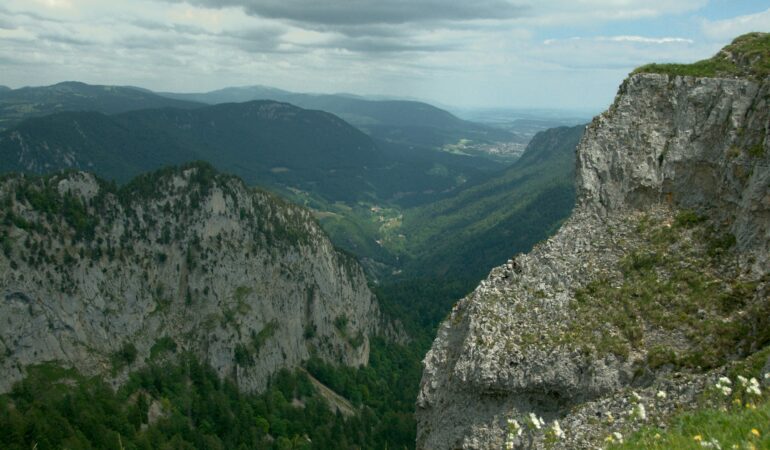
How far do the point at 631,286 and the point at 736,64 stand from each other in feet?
46.7

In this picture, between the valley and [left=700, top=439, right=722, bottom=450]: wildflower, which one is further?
the valley

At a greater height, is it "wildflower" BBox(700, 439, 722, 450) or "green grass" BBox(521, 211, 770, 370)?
"wildflower" BBox(700, 439, 722, 450)

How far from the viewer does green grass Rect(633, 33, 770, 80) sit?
99.0ft

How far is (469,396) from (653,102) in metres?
19.6

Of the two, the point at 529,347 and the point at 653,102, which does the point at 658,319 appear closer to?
the point at 529,347

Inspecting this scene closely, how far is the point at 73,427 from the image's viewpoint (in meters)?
80.9

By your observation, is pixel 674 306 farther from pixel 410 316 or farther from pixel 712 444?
pixel 410 316

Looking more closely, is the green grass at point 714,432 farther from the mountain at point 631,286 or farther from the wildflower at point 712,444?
the mountain at point 631,286

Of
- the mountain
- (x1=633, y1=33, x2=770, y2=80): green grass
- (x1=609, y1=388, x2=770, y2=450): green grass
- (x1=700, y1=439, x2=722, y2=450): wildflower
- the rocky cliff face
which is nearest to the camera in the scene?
(x1=700, y1=439, x2=722, y2=450): wildflower

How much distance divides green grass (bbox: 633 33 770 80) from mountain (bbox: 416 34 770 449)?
0.54ft

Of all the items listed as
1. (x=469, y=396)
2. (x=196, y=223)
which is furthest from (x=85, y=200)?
(x=469, y=396)

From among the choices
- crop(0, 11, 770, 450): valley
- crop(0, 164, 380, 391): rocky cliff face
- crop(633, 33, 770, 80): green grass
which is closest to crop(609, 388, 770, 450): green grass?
crop(0, 11, 770, 450): valley

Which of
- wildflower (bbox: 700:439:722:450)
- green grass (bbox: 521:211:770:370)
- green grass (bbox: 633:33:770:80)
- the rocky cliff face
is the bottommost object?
the rocky cliff face

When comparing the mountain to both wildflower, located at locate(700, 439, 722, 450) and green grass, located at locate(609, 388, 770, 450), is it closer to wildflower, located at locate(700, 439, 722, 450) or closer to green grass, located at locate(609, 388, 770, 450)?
green grass, located at locate(609, 388, 770, 450)
